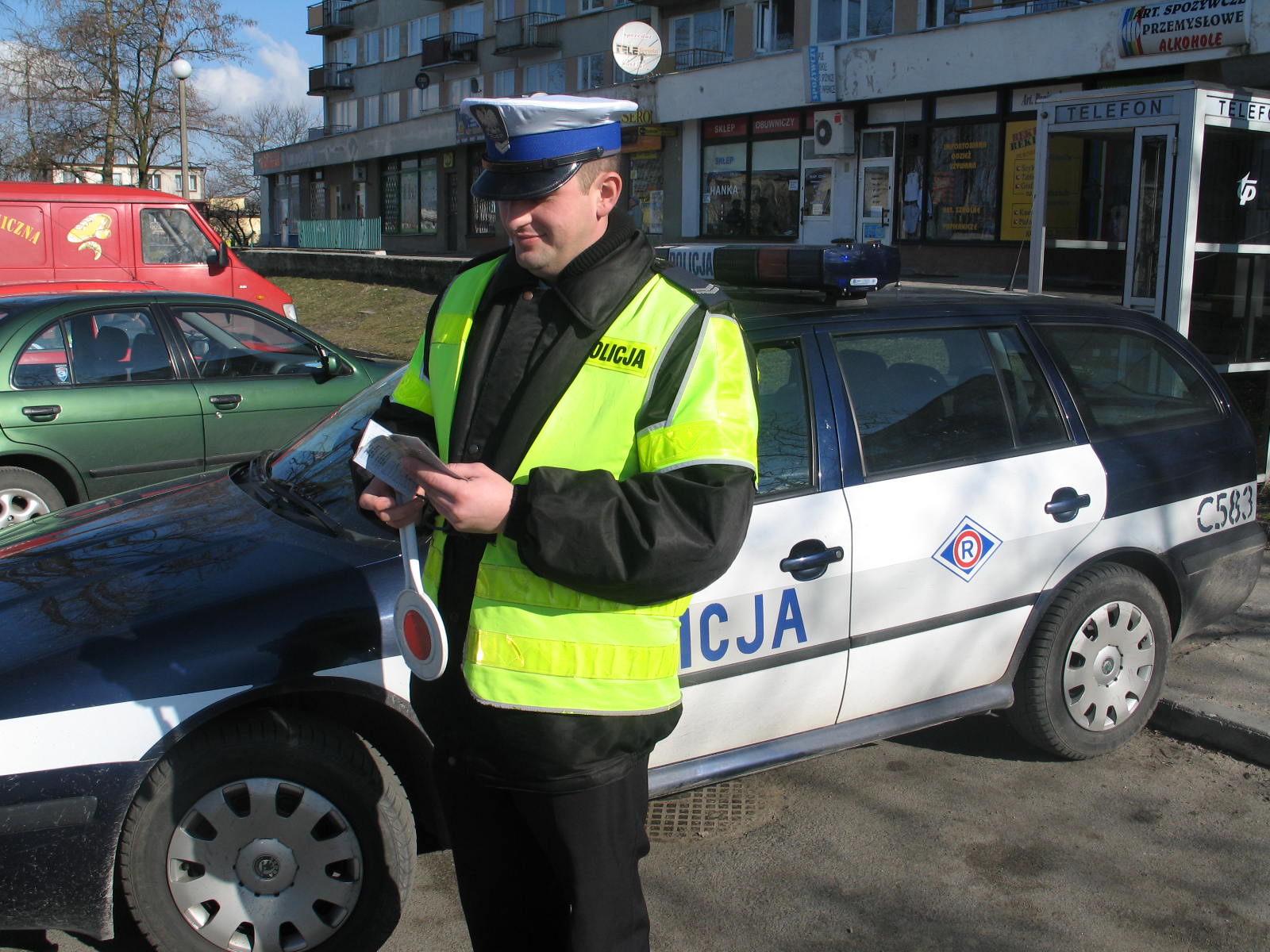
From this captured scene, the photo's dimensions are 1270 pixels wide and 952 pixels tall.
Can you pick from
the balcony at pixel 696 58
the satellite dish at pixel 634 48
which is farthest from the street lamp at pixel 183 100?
the balcony at pixel 696 58

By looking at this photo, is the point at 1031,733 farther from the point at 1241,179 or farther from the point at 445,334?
the point at 1241,179

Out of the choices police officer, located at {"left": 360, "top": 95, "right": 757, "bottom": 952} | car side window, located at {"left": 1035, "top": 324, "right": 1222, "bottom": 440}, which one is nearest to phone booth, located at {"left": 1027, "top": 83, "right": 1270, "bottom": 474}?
car side window, located at {"left": 1035, "top": 324, "right": 1222, "bottom": 440}

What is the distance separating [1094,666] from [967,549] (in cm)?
74

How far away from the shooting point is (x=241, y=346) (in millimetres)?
6957

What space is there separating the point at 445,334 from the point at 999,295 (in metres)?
2.59

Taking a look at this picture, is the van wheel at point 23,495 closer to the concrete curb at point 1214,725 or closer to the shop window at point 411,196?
the concrete curb at point 1214,725

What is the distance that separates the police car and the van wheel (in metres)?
2.66

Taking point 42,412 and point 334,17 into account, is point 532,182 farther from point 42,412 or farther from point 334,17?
point 334,17

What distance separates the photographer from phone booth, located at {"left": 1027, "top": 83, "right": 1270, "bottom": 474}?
6730mm

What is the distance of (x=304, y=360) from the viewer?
7176 mm

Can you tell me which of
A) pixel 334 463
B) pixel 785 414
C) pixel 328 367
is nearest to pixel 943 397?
pixel 785 414

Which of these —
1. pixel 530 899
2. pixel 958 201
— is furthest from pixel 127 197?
pixel 958 201

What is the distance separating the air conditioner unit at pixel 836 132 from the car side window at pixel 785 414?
22101mm

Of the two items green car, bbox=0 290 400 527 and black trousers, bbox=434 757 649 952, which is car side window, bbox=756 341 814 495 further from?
green car, bbox=0 290 400 527
